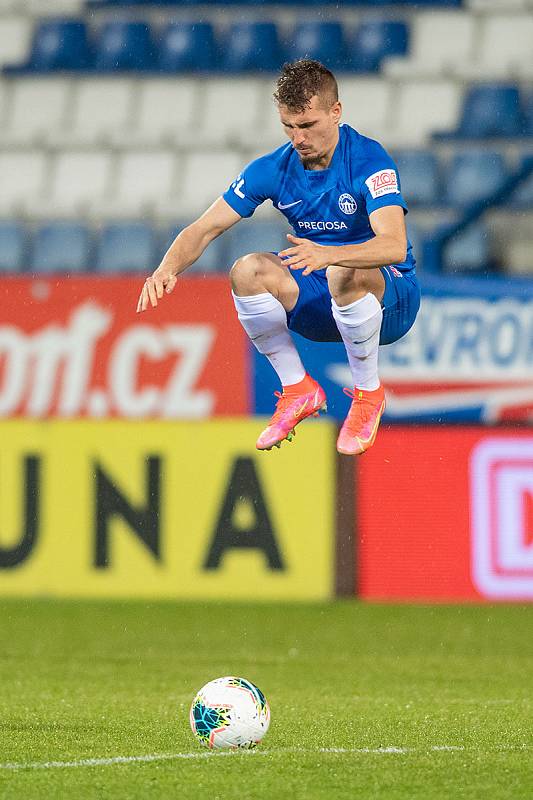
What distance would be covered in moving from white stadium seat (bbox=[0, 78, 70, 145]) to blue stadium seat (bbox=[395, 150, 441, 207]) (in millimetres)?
4057

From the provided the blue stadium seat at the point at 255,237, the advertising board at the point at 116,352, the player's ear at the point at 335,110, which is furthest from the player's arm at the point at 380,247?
the blue stadium seat at the point at 255,237

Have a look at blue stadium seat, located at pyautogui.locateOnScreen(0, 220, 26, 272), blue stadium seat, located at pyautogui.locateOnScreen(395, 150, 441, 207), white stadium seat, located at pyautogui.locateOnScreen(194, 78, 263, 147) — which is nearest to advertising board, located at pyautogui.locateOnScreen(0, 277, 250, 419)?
blue stadium seat, located at pyautogui.locateOnScreen(0, 220, 26, 272)

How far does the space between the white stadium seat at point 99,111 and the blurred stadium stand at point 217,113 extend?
16 millimetres

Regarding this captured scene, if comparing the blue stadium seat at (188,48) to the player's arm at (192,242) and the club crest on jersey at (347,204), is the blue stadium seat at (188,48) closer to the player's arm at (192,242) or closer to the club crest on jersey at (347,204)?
the player's arm at (192,242)

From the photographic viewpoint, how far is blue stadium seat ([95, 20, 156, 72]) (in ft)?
61.1

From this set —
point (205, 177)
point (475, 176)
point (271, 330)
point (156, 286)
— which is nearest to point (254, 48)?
point (205, 177)

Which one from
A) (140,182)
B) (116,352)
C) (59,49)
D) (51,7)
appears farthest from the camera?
(51,7)

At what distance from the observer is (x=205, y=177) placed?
17.4 meters

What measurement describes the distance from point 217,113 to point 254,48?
86 centimetres

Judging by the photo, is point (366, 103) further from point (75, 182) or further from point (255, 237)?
point (75, 182)

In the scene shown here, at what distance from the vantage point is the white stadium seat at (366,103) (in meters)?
17.3

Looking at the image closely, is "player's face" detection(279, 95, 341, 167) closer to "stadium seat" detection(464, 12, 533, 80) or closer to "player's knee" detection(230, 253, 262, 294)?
"player's knee" detection(230, 253, 262, 294)

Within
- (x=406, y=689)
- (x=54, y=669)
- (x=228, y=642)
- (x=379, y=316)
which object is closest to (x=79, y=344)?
(x=228, y=642)

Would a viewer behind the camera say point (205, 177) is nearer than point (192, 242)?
No
